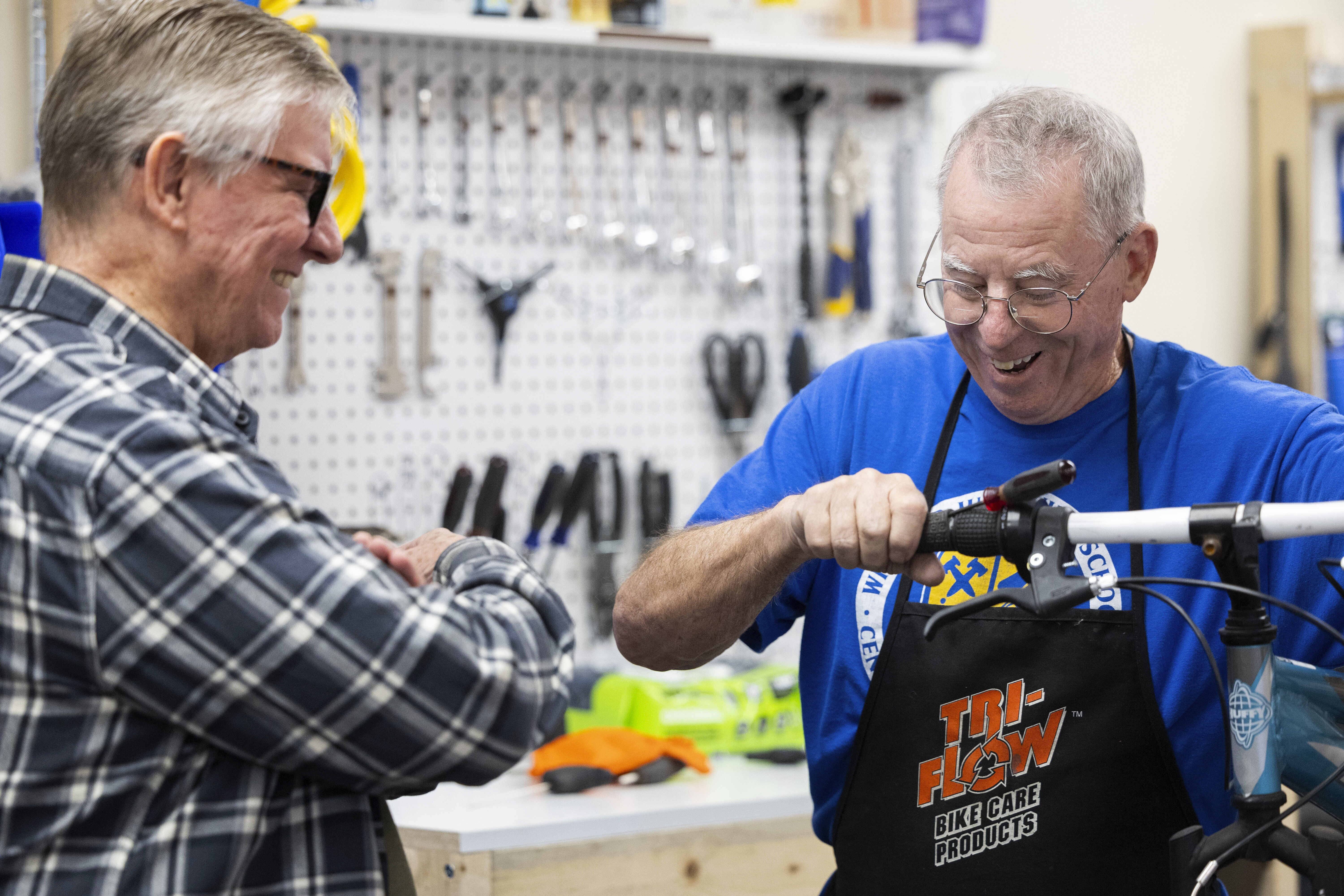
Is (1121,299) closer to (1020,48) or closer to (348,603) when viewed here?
(348,603)

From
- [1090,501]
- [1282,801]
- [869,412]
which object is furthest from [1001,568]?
[1282,801]

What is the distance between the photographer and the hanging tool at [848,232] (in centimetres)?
280

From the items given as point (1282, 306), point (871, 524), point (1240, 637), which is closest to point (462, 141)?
point (871, 524)

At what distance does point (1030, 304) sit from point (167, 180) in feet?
2.79

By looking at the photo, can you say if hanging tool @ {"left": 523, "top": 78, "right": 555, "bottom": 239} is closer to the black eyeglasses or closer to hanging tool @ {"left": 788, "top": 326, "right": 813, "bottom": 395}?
hanging tool @ {"left": 788, "top": 326, "right": 813, "bottom": 395}

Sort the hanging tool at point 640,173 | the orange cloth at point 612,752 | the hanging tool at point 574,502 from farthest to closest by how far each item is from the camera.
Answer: the hanging tool at point 640,173
the hanging tool at point 574,502
the orange cloth at point 612,752

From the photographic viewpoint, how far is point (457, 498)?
2.50m

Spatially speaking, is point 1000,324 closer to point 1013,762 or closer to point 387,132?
point 1013,762

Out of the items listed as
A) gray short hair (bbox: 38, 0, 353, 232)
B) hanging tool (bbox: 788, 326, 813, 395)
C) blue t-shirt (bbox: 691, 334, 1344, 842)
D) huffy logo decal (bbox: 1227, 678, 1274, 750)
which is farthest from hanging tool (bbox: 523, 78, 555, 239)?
huffy logo decal (bbox: 1227, 678, 1274, 750)

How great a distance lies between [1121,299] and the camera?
1359mm

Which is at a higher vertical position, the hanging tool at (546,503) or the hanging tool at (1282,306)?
the hanging tool at (1282,306)

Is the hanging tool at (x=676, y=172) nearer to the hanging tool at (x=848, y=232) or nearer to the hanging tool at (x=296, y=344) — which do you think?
the hanging tool at (x=848, y=232)

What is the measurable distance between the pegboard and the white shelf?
0.35 feet

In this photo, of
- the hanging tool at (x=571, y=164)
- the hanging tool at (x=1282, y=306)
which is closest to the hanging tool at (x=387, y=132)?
Result: the hanging tool at (x=571, y=164)
